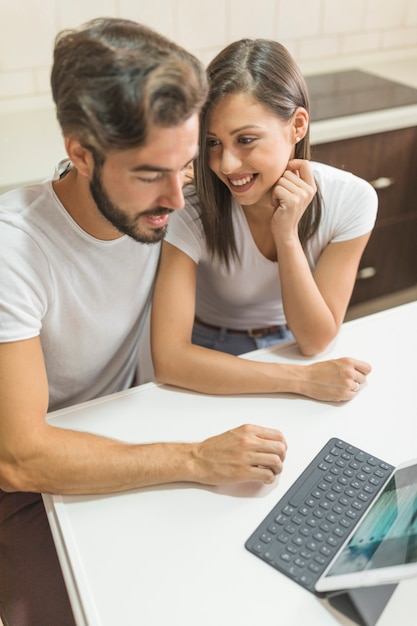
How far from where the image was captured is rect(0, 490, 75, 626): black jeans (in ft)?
3.53

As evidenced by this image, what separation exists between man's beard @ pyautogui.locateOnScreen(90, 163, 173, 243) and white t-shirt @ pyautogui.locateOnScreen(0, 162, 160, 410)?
3.3 inches

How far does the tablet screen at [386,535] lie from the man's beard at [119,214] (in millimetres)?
513

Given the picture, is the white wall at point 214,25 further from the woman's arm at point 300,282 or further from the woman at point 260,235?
the woman's arm at point 300,282

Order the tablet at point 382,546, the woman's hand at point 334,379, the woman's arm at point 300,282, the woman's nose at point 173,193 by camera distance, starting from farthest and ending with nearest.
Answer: the woman's arm at point 300,282, the woman's hand at point 334,379, the woman's nose at point 173,193, the tablet at point 382,546

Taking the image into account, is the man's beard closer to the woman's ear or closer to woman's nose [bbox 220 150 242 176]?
woman's nose [bbox 220 150 242 176]

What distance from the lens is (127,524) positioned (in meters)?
0.83

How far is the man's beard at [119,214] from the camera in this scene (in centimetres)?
94

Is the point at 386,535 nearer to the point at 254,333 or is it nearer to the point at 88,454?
the point at 88,454

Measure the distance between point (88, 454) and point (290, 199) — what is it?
580 mm

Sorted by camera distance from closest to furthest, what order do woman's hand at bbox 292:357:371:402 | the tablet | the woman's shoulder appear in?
the tablet < woman's hand at bbox 292:357:371:402 < the woman's shoulder

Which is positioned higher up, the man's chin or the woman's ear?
Result: the woman's ear

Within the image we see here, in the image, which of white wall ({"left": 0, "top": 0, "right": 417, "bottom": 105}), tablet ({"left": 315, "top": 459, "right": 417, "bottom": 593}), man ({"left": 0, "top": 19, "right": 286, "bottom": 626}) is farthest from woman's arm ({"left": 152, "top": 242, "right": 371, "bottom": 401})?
white wall ({"left": 0, "top": 0, "right": 417, "bottom": 105})

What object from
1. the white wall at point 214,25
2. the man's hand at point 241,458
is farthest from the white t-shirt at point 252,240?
the white wall at point 214,25

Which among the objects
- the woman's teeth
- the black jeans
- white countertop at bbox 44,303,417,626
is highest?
the woman's teeth
